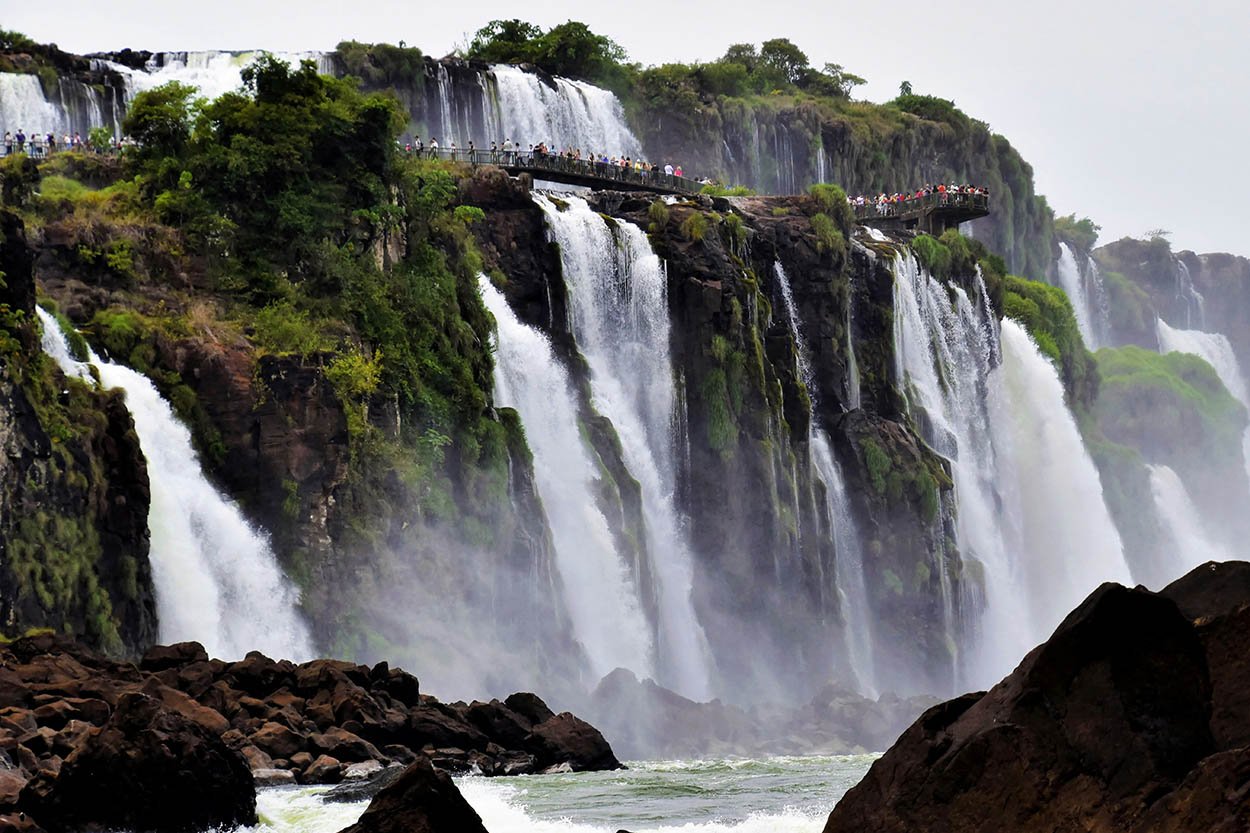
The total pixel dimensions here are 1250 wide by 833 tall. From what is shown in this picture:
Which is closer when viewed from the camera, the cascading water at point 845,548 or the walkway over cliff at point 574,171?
the cascading water at point 845,548

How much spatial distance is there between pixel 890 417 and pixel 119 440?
37990mm

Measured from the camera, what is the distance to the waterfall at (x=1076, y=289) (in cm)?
12431

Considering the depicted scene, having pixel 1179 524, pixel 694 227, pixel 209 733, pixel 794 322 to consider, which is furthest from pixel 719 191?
pixel 209 733

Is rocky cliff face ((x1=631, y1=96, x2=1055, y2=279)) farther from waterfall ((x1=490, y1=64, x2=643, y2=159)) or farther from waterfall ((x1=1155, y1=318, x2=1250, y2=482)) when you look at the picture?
waterfall ((x1=1155, y1=318, x2=1250, y2=482))

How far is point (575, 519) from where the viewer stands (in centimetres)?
5212

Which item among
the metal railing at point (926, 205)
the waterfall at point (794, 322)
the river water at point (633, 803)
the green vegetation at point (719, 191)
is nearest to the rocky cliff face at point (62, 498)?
the river water at point (633, 803)

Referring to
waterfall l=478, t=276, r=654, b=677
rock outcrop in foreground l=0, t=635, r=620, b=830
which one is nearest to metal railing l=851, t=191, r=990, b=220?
waterfall l=478, t=276, r=654, b=677

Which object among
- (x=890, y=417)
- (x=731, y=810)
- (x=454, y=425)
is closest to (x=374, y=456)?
(x=454, y=425)

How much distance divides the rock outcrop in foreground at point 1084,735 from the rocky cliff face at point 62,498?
22.7 meters

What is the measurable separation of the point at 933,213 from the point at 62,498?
55.2 m

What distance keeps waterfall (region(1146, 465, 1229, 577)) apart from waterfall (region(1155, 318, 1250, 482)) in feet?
93.5

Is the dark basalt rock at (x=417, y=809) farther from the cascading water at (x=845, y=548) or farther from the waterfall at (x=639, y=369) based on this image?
the cascading water at (x=845, y=548)

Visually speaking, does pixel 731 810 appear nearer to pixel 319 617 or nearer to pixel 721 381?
pixel 319 617

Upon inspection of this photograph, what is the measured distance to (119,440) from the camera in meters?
37.7
